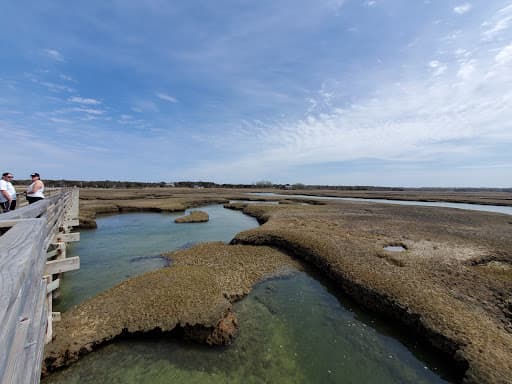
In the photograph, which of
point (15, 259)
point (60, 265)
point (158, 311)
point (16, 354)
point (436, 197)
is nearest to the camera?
point (16, 354)

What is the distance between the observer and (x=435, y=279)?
10477 millimetres

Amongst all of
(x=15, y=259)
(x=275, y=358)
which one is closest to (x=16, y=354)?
(x=15, y=259)

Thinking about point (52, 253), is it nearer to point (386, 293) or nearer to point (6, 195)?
point (6, 195)

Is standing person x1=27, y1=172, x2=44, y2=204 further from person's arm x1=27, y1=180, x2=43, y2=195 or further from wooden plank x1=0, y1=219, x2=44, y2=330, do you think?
wooden plank x1=0, y1=219, x2=44, y2=330

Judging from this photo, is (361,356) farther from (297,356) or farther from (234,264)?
(234,264)

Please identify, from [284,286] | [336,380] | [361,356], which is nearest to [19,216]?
[336,380]

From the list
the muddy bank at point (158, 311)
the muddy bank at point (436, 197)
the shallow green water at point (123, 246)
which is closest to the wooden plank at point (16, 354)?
the muddy bank at point (158, 311)

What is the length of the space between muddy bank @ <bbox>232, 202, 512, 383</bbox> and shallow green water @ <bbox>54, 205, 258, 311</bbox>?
18.5ft

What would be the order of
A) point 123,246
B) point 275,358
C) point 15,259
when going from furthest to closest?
point 123,246 < point 275,358 < point 15,259

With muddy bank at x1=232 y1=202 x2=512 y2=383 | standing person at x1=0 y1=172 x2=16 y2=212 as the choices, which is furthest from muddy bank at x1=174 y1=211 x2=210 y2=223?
standing person at x1=0 y1=172 x2=16 y2=212

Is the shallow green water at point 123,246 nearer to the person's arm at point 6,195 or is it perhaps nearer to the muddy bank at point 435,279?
the person's arm at point 6,195

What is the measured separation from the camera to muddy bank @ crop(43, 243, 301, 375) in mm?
6938

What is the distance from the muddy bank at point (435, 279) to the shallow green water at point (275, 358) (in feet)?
3.37

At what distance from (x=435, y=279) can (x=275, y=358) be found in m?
8.21
